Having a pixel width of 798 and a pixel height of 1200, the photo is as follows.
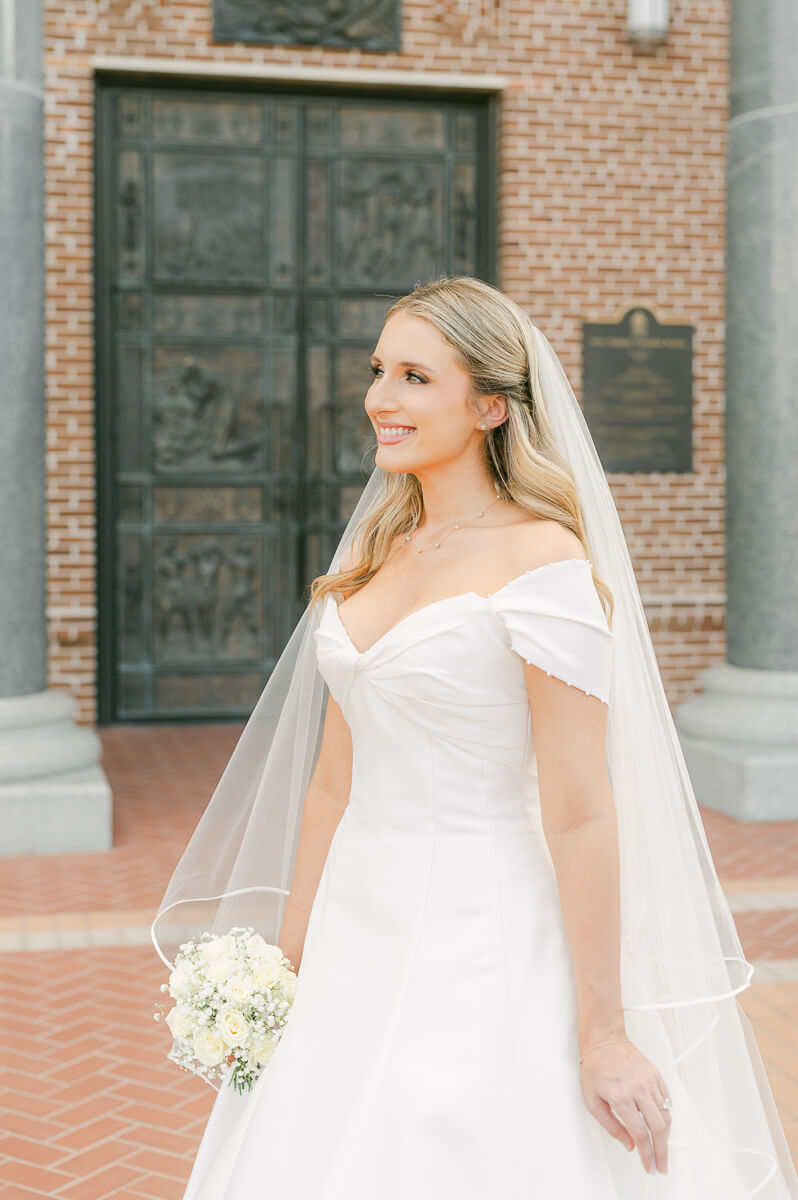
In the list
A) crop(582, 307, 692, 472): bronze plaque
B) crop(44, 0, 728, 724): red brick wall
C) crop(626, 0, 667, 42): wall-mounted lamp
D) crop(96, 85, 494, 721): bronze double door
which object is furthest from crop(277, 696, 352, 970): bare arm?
crop(626, 0, 667, 42): wall-mounted lamp

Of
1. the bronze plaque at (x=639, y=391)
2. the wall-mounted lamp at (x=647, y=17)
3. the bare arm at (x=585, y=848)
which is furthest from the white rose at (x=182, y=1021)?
the wall-mounted lamp at (x=647, y=17)

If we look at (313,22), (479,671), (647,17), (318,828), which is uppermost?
(647,17)

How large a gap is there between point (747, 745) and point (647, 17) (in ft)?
17.6

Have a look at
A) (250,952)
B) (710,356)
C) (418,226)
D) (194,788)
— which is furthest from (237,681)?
(250,952)

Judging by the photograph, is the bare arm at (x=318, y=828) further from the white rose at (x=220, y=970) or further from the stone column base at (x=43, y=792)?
the stone column base at (x=43, y=792)

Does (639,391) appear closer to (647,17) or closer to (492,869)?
(647,17)

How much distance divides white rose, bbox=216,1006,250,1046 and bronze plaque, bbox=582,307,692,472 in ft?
26.4

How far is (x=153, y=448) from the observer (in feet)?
31.9

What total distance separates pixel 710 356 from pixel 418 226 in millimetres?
2303

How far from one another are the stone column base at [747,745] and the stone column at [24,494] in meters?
3.09

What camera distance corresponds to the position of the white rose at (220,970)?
7.07 feet

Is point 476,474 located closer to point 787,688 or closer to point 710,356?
point 787,688

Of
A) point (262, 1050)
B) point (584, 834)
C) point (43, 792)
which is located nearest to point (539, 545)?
point (584, 834)

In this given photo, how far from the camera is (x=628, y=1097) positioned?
186cm
